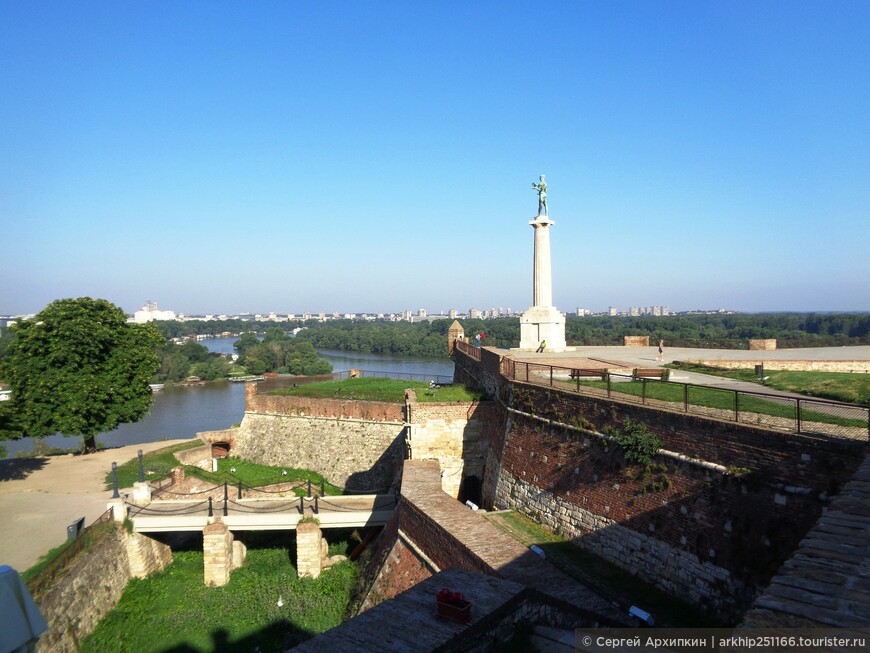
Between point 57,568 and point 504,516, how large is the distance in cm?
891

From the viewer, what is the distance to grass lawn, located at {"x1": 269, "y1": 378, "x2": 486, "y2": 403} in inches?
703

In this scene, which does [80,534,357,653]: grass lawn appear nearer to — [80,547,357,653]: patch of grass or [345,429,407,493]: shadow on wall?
[80,547,357,653]: patch of grass

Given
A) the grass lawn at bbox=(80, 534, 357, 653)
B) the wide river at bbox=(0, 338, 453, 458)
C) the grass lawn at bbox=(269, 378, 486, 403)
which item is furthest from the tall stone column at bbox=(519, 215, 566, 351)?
the grass lawn at bbox=(80, 534, 357, 653)

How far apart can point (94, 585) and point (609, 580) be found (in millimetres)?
10651

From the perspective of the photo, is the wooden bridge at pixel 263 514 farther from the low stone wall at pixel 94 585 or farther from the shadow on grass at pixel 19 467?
the shadow on grass at pixel 19 467

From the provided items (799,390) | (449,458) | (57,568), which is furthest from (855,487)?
(57,568)

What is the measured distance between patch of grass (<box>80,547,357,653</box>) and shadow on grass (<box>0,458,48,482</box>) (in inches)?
277

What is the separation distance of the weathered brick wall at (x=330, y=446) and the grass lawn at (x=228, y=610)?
4837 mm

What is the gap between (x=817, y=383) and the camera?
11.2 m

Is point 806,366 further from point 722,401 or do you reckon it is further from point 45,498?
point 45,498

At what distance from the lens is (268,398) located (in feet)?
74.9

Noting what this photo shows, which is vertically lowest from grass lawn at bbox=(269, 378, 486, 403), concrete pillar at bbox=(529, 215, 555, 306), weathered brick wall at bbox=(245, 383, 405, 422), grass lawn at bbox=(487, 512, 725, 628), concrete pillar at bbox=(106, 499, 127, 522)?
concrete pillar at bbox=(106, 499, 127, 522)

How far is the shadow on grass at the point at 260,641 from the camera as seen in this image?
11039 mm

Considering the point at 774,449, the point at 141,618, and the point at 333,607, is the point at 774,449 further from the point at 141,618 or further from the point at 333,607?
the point at 141,618
